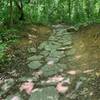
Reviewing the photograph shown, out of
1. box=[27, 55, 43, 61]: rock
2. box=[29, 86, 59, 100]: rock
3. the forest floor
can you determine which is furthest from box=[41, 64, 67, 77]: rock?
box=[29, 86, 59, 100]: rock

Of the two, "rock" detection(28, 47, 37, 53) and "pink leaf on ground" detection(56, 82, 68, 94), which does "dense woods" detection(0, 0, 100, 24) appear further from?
"pink leaf on ground" detection(56, 82, 68, 94)

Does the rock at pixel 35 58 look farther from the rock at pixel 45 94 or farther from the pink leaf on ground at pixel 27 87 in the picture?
the rock at pixel 45 94

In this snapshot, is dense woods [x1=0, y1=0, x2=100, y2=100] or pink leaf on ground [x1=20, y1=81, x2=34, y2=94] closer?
dense woods [x1=0, y1=0, x2=100, y2=100]

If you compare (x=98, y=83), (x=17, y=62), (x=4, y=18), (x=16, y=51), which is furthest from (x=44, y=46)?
(x=98, y=83)

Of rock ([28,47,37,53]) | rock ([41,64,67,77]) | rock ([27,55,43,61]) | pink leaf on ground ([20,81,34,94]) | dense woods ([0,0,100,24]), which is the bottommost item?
pink leaf on ground ([20,81,34,94])

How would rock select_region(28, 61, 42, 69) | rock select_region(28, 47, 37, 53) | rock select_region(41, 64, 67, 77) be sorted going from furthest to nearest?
rock select_region(28, 47, 37, 53), rock select_region(28, 61, 42, 69), rock select_region(41, 64, 67, 77)

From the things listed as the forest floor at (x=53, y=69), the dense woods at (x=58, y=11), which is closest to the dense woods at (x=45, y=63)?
the forest floor at (x=53, y=69)

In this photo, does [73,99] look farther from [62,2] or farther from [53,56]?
A: [62,2]

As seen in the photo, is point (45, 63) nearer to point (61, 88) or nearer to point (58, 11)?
point (61, 88)

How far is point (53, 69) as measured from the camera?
577cm

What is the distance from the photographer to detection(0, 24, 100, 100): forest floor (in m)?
4.68

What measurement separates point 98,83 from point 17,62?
2.40 metres

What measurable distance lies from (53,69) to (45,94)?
120 centimetres

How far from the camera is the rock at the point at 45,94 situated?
4539 millimetres
